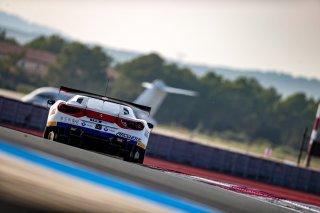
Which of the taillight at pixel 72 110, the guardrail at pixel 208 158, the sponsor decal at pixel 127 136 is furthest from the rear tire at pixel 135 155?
the guardrail at pixel 208 158

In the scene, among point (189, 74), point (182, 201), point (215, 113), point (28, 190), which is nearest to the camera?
point (28, 190)

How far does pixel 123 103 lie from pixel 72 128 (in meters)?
1.46

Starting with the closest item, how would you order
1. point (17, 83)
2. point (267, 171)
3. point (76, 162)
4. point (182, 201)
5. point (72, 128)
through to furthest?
point (182, 201) → point (76, 162) → point (72, 128) → point (267, 171) → point (17, 83)

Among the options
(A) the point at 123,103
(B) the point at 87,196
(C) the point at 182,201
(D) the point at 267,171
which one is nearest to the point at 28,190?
(B) the point at 87,196

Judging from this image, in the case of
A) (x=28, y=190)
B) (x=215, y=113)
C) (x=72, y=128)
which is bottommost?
(x=28, y=190)

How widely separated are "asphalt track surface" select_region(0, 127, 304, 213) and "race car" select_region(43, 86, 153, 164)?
158 cm

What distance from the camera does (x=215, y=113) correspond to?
123000 millimetres

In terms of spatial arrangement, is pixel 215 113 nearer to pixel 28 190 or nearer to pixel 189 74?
pixel 189 74

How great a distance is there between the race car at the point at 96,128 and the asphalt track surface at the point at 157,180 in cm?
158

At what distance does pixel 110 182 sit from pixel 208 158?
1830 cm

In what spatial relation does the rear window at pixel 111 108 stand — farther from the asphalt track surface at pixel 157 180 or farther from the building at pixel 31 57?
the building at pixel 31 57

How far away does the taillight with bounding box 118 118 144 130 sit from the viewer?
36.5ft

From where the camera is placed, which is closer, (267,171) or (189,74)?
(267,171)

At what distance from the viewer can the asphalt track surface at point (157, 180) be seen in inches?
296
